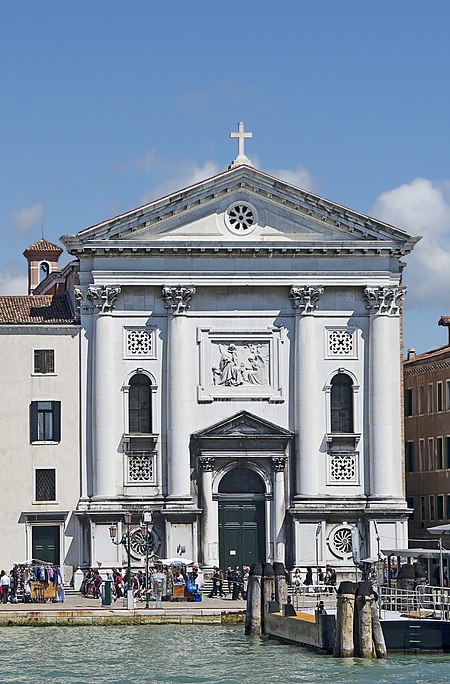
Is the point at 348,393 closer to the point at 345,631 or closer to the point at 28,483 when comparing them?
the point at 28,483

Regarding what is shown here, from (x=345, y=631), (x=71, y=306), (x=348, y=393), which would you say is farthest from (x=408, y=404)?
(x=345, y=631)

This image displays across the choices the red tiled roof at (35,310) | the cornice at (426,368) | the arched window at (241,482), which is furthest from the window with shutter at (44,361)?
the cornice at (426,368)

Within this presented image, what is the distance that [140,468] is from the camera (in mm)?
68438

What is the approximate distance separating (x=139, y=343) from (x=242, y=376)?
366 centimetres

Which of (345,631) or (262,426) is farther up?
(262,426)

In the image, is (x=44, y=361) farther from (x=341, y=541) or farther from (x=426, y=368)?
(x=426, y=368)

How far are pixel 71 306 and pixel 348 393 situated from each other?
33.0 ft

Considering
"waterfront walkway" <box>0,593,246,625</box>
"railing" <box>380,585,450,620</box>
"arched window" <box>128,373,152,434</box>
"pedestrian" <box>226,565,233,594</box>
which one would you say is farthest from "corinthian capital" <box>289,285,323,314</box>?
"railing" <box>380,585,450,620</box>

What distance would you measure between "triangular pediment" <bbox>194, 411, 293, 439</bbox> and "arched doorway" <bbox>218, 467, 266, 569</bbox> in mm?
1285

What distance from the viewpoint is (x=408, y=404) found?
79750mm

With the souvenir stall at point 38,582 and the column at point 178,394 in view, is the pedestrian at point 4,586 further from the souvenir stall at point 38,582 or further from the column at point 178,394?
the column at point 178,394

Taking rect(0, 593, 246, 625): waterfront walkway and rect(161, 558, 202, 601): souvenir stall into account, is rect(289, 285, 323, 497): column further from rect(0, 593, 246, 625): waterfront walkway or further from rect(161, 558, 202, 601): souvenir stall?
Result: rect(0, 593, 246, 625): waterfront walkway

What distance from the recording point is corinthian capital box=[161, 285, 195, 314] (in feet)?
225

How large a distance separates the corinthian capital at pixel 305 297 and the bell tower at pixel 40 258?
24793 millimetres
